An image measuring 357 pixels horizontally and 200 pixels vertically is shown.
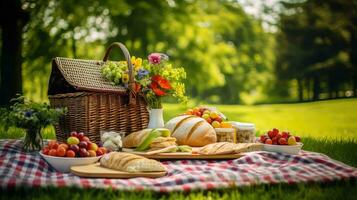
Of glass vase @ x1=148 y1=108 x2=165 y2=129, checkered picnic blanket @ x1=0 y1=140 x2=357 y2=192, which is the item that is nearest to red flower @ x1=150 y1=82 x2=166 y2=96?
glass vase @ x1=148 y1=108 x2=165 y2=129

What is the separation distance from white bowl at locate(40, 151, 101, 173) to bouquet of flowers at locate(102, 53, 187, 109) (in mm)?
1396

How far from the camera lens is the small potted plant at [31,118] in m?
4.45

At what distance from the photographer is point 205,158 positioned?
4.51 metres

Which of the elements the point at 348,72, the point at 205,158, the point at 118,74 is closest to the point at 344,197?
the point at 205,158

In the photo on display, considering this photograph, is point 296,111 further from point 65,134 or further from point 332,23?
point 65,134

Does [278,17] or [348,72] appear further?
[278,17]

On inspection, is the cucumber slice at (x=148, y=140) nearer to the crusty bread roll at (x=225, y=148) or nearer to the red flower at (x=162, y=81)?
the crusty bread roll at (x=225, y=148)

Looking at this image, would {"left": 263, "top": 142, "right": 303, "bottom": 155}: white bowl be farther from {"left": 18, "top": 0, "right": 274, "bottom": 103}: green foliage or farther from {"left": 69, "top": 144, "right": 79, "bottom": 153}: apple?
{"left": 18, "top": 0, "right": 274, "bottom": 103}: green foliage

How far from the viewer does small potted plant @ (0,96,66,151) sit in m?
4.45

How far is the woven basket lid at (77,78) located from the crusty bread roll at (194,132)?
0.74 m

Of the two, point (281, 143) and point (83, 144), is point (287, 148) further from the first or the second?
point (83, 144)

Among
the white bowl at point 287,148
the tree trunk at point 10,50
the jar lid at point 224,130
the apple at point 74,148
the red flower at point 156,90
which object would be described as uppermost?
the tree trunk at point 10,50

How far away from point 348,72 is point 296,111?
6.74 metres

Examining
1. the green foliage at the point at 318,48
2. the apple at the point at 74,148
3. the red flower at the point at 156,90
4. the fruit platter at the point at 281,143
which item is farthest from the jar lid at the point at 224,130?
the green foliage at the point at 318,48
